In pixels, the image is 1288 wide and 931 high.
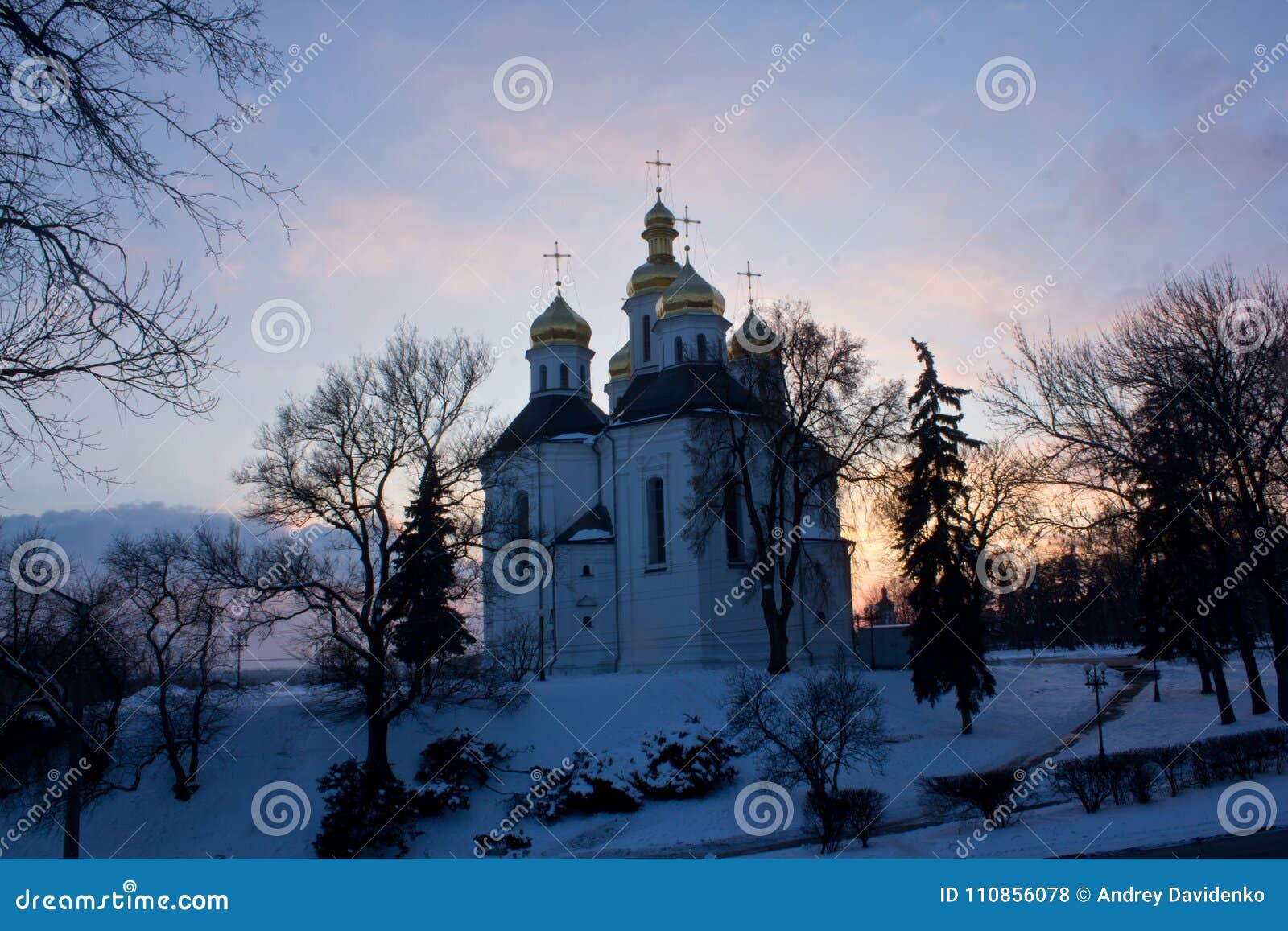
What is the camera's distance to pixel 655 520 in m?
33.6

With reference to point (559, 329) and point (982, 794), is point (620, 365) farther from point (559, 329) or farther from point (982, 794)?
point (982, 794)

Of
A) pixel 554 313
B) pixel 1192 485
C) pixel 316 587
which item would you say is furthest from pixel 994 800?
pixel 554 313

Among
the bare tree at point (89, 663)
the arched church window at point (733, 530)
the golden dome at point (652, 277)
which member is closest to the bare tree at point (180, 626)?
the bare tree at point (89, 663)

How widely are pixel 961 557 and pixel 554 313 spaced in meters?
Answer: 21.9

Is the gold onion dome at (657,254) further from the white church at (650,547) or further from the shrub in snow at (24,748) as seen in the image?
the shrub in snow at (24,748)

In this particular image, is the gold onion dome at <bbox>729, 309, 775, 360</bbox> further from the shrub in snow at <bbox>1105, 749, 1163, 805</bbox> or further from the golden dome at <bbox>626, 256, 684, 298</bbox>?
the shrub in snow at <bbox>1105, 749, 1163, 805</bbox>

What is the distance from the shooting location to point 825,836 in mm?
15109

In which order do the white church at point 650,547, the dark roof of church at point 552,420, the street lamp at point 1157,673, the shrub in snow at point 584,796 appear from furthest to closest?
1. the dark roof of church at point 552,420
2. the white church at point 650,547
3. the street lamp at point 1157,673
4. the shrub in snow at point 584,796

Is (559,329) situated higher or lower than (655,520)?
higher

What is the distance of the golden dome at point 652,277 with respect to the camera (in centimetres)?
4081

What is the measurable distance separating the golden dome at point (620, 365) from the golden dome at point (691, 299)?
770cm

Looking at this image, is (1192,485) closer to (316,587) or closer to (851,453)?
(851,453)

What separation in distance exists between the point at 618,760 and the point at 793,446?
36.9 feet

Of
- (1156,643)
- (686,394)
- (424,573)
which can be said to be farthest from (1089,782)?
(686,394)
